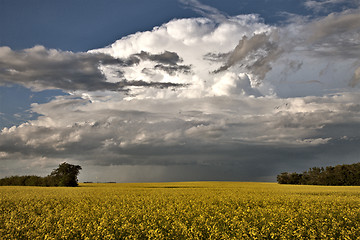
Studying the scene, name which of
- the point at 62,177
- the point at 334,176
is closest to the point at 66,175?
the point at 62,177

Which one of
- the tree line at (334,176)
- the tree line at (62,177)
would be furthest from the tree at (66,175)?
the tree line at (334,176)

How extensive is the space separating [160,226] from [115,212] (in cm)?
387

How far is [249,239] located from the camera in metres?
11.9

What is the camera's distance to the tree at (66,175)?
7038 centimetres

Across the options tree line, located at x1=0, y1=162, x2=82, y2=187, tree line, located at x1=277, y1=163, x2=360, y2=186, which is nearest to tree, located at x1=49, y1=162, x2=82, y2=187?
tree line, located at x1=0, y1=162, x2=82, y2=187

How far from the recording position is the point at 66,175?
233 ft

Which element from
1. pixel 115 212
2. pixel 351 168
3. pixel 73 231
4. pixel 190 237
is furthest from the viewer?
pixel 351 168

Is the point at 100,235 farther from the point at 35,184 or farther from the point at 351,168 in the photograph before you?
the point at 351,168

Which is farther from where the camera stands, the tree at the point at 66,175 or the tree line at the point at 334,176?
the tree line at the point at 334,176

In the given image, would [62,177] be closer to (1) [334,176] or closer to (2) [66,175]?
(2) [66,175]

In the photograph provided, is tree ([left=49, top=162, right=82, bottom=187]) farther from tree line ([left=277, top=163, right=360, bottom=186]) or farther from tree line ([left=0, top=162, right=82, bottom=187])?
tree line ([left=277, top=163, right=360, bottom=186])

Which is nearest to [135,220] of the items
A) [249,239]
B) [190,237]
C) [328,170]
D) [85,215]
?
[85,215]

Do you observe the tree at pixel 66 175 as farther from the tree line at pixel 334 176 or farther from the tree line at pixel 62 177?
the tree line at pixel 334 176

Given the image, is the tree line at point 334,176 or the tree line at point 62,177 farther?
the tree line at point 334,176
